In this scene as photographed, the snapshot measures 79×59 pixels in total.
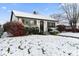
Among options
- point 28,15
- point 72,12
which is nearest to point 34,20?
point 28,15

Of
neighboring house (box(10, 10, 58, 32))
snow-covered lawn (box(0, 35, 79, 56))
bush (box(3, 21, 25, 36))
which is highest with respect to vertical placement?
neighboring house (box(10, 10, 58, 32))

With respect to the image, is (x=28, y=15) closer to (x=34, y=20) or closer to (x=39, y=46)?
(x=34, y=20)

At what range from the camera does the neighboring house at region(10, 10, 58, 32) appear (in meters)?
3.86

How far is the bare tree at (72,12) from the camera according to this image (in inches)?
148

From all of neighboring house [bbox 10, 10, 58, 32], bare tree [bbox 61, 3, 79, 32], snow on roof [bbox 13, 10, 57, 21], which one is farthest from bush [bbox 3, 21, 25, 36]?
bare tree [bbox 61, 3, 79, 32]

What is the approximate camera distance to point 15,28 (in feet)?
13.0

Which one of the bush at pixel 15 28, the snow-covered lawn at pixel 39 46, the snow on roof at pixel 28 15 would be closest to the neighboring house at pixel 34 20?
the snow on roof at pixel 28 15

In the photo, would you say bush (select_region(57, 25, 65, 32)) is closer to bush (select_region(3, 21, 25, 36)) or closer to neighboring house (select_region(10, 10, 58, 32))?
neighboring house (select_region(10, 10, 58, 32))

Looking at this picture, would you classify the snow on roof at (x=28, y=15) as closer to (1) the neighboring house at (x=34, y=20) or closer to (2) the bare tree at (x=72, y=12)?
(1) the neighboring house at (x=34, y=20)

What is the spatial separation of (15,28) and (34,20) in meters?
0.52

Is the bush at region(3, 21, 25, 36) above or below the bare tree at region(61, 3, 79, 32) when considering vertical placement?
below

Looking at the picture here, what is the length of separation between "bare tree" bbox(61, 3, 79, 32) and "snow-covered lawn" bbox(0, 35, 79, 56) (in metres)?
0.42

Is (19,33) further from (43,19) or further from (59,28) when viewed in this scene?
(59,28)

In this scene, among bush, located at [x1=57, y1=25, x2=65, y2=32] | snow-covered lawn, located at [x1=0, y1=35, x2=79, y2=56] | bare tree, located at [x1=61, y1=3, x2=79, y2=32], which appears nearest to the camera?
snow-covered lawn, located at [x1=0, y1=35, x2=79, y2=56]
